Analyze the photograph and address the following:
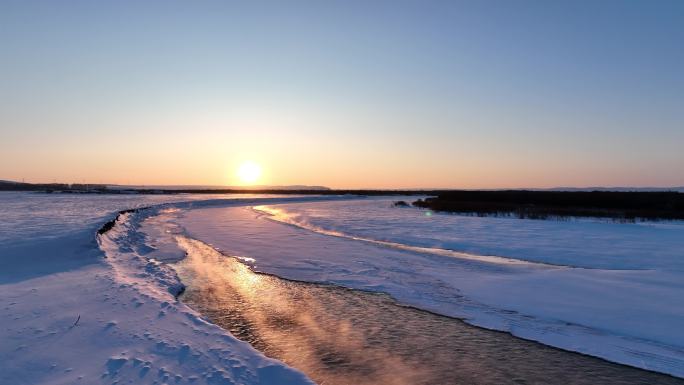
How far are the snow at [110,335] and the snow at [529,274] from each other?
15.2 ft

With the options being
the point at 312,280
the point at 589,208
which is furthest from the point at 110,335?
the point at 589,208

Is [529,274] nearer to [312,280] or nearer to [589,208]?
[312,280]

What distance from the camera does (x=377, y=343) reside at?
25.6 ft

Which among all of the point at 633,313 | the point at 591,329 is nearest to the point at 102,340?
the point at 591,329

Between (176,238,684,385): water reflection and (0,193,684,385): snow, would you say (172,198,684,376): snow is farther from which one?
(176,238,684,385): water reflection

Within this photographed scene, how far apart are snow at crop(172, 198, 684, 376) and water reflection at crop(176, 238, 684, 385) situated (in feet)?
2.00

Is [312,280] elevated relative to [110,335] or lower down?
lower down

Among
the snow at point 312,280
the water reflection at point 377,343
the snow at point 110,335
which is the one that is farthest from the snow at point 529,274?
the snow at point 110,335

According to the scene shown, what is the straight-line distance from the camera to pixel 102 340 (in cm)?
707

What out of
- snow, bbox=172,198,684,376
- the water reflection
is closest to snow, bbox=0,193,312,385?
the water reflection

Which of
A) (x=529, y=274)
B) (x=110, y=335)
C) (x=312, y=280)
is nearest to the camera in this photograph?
(x=110, y=335)

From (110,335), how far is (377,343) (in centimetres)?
443

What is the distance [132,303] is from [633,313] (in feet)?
34.2

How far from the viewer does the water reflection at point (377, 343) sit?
652 centimetres
